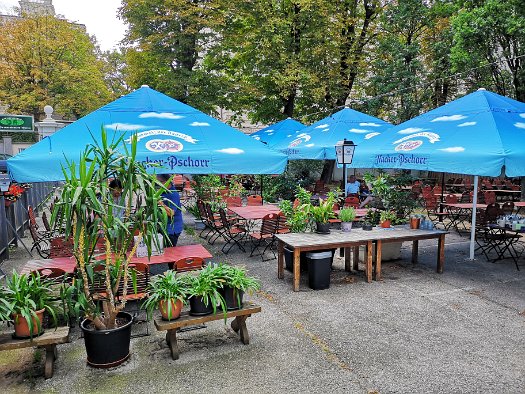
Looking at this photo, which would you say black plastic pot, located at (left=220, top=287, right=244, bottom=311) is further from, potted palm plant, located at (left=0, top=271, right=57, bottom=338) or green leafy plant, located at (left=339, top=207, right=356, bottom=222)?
green leafy plant, located at (left=339, top=207, right=356, bottom=222)

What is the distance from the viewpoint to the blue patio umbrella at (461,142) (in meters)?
5.80

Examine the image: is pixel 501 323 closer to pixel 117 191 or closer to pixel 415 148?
pixel 415 148

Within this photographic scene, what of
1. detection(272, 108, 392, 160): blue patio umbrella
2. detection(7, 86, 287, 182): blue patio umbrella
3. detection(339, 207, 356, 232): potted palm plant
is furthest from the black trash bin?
detection(272, 108, 392, 160): blue patio umbrella

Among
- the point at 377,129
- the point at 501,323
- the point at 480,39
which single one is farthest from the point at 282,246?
the point at 480,39

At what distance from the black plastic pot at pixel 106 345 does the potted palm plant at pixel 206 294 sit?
731mm

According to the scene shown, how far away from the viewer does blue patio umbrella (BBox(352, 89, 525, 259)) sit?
5793 mm

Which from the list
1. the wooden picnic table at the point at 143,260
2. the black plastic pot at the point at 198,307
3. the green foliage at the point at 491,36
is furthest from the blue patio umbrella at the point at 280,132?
the black plastic pot at the point at 198,307

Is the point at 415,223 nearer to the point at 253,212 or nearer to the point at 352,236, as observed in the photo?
the point at 352,236

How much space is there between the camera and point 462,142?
6406 mm

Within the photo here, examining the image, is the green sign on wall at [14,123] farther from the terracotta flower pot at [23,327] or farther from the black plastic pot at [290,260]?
the terracotta flower pot at [23,327]

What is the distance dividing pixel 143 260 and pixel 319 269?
285 cm

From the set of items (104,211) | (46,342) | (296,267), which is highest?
(104,211)

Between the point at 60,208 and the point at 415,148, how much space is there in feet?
18.9

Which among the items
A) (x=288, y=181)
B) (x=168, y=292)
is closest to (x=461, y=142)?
(x=168, y=292)
